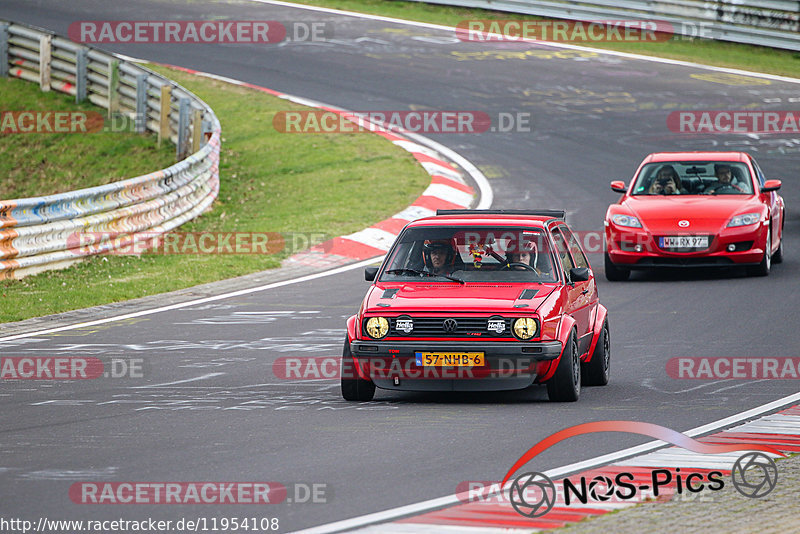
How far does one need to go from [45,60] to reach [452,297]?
71.9 feet

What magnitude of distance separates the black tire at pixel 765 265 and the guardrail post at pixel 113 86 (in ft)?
51.2

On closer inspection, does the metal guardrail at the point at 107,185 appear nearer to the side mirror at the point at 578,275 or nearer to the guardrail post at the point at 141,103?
the guardrail post at the point at 141,103

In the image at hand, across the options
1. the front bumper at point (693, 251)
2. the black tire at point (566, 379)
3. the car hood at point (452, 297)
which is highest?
the car hood at point (452, 297)

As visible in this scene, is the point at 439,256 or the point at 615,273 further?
the point at 615,273

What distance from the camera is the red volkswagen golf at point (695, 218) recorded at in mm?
16078

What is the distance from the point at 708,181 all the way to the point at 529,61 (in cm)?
1631

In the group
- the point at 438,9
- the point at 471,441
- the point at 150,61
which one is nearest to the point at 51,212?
the point at 471,441

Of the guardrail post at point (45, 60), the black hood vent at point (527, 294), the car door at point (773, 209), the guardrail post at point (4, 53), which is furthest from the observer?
the guardrail post at point (4, 53)

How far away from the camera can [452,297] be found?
984 cm

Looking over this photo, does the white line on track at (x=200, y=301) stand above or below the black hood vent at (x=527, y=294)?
below

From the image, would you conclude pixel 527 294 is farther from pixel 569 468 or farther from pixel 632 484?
pixel 632 484

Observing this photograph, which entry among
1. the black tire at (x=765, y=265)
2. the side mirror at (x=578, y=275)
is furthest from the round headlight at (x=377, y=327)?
the black tire at (x=765, y=265)

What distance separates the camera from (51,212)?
643 inches

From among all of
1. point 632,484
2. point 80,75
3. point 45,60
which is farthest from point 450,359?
point 45,60
